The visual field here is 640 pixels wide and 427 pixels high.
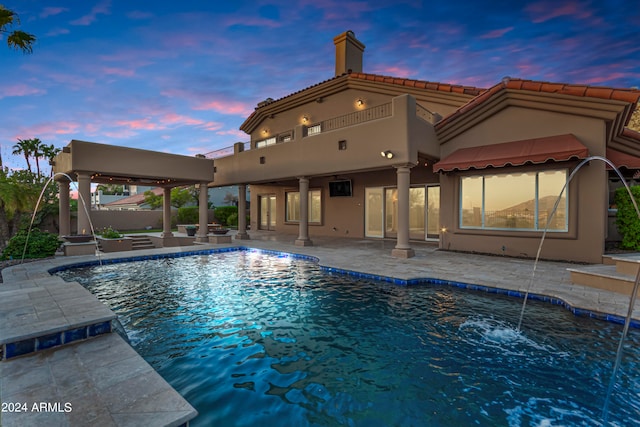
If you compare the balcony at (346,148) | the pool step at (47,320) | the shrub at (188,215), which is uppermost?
the balcony at (346,148)

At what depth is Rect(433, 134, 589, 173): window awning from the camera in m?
8.73

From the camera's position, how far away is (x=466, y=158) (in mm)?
11031

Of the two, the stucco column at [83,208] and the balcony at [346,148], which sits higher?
the balcony at [346,148]

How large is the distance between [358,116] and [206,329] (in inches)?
476

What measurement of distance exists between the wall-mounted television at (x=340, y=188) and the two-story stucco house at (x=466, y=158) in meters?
0.09

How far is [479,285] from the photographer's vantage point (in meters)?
7.00

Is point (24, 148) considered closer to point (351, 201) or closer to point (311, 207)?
point (311, 207)

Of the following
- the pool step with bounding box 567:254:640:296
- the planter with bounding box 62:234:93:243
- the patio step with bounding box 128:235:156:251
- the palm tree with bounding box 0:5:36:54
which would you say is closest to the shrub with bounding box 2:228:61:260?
the planter with bounding box 62:234:93:243

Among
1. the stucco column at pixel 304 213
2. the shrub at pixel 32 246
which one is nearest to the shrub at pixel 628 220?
the stucco column at pixel 304 213

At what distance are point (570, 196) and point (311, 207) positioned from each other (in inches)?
539

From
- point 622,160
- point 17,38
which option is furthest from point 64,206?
point 622,160

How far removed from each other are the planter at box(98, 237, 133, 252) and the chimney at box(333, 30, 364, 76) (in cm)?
1486

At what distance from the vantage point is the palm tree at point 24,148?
116ft

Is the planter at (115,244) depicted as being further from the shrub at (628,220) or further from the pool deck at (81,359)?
the shrub at (628,220)
